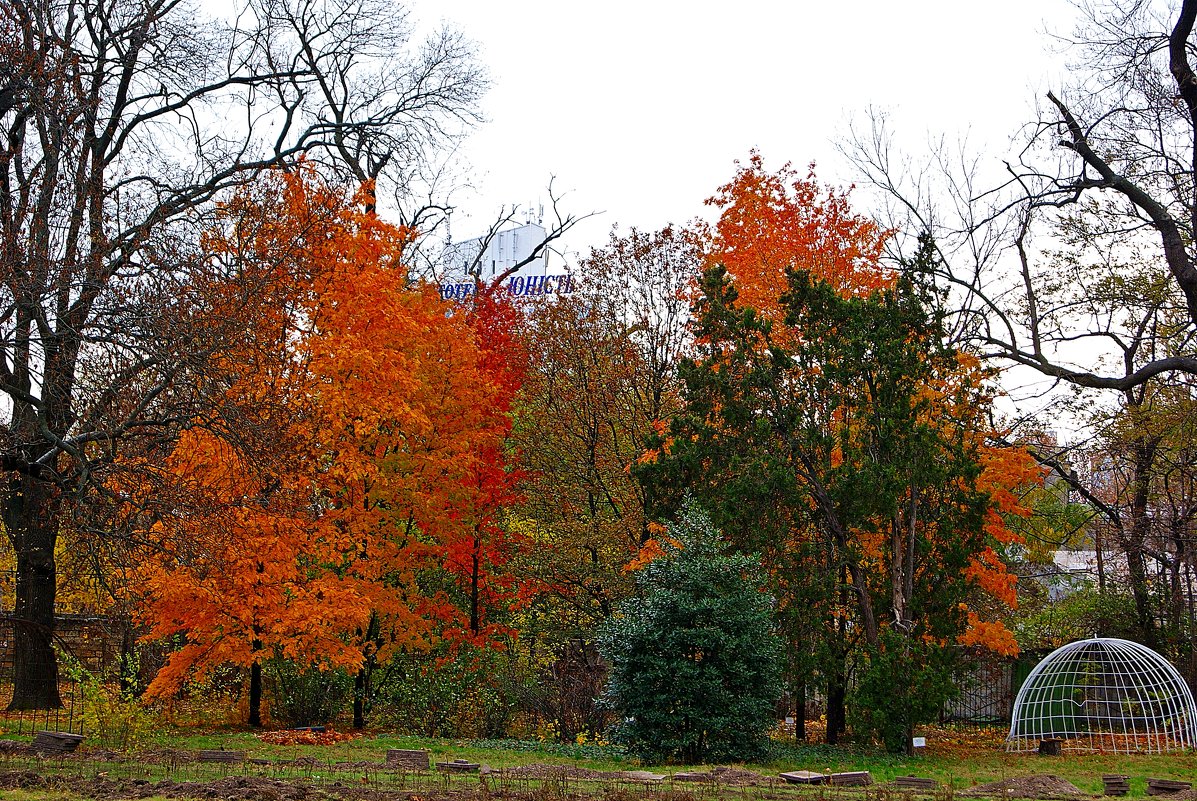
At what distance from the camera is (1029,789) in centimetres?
1104

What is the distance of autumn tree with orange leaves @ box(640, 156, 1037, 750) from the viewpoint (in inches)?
656

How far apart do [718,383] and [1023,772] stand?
735 centimetres

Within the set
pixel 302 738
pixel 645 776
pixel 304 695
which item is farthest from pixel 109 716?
pixel 645 776

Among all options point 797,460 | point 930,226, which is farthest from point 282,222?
point 930,226

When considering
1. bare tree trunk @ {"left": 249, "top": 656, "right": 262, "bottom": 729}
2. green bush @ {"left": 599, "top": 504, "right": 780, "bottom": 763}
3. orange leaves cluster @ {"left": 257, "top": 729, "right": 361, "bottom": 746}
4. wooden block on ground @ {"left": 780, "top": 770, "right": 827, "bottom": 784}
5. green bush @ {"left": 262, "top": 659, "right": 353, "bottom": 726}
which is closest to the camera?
wooden block on ground @ {"left": 780, "top": 770, "right": 827, "bottom": 784}

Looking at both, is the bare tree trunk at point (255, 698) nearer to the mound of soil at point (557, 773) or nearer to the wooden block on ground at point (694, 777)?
the mound of soil at point (557, 773)

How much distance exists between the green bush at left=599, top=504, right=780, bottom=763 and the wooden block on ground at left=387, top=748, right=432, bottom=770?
3.30 m

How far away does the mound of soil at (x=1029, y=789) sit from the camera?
1027 cm

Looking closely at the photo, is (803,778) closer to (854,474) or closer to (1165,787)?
(1165,787)

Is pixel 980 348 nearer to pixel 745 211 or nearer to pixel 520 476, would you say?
pixel 745 211

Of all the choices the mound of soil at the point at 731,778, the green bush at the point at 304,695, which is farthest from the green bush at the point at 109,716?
the mound of soil at the point at 731,778

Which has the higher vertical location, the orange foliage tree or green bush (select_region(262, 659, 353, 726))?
the orange foliage tree

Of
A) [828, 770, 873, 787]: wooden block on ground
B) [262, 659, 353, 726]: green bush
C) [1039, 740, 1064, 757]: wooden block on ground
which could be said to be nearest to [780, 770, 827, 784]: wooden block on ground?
[828, 770, 873, 787]: wooden block on ground

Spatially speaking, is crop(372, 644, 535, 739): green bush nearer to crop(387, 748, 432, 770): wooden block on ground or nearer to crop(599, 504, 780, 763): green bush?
crop(599, 504, 780, 763): green bush
